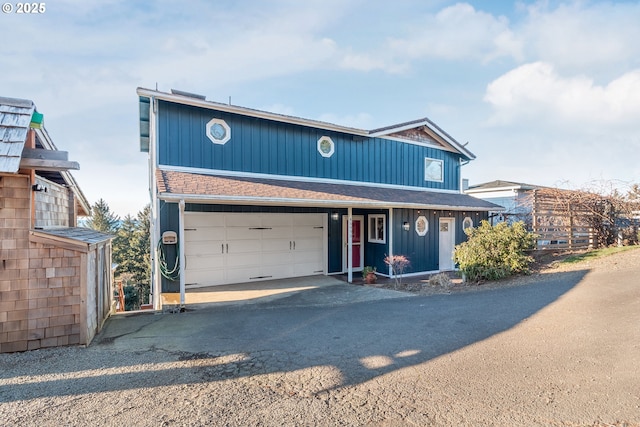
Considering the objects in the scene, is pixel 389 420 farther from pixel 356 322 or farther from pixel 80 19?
pixel 80 19

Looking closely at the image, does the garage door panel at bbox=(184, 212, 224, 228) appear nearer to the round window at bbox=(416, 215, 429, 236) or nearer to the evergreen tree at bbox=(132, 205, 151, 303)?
the round window at bbox=(416, 215, 429, 236)

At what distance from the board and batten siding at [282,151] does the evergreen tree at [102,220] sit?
127ft

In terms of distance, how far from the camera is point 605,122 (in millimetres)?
15547

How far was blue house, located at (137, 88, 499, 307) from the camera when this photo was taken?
8008 mm

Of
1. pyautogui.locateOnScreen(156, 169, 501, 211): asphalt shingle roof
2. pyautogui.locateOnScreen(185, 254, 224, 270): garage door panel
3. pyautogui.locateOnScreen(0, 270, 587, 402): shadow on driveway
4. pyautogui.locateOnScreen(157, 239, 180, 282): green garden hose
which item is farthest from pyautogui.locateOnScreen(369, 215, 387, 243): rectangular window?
pyautogui.locateOnScreen(157, 239, 180, 282): green garden hose

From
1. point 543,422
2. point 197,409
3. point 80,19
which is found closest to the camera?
point 543,422

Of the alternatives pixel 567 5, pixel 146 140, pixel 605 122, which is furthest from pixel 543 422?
pixel 605 122

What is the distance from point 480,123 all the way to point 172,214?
54.7 ft

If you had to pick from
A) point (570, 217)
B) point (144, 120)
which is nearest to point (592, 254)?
point (570, 217)

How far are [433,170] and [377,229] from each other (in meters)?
4.44

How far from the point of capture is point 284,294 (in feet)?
27.2

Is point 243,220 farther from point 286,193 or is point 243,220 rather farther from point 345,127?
point 345,127

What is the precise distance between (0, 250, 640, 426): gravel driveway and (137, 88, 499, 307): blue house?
9.25ft

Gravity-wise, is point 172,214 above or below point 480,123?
below
